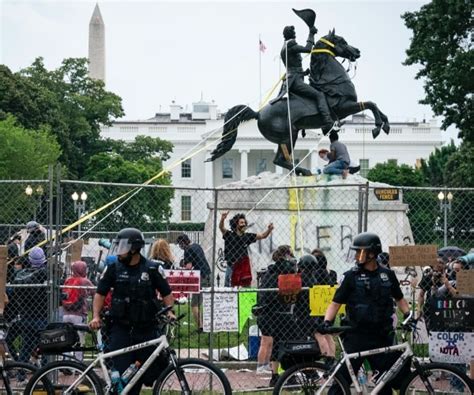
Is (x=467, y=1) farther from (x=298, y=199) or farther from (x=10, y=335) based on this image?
(x=10, y=335)

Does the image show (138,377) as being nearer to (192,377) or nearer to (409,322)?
(192,377)

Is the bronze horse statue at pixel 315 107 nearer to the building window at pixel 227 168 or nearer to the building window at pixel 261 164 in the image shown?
the building window at pixel 261 164

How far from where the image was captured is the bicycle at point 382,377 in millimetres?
9562

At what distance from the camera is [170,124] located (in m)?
107

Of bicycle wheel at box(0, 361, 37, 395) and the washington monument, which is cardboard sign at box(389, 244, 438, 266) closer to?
bicycle wheel at box(0, 361, 37, 395)

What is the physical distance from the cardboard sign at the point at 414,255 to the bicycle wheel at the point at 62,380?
11.8 feet

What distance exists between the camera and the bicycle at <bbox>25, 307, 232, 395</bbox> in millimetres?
9617

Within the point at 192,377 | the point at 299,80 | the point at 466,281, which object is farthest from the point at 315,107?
the point at 192,377

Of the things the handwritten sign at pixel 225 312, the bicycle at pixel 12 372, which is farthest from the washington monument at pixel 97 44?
the bicycle at pixel 12 372

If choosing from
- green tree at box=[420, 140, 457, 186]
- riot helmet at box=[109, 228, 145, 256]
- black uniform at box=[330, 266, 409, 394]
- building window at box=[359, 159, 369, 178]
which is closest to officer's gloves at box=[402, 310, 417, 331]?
black uniform at box=[330, 266, 409, 394]

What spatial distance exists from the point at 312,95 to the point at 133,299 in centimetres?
1330

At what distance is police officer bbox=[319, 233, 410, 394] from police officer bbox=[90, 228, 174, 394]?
4.89 ft

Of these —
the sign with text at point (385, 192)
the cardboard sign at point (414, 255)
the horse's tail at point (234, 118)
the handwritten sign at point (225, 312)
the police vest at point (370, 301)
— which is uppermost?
the horse's tail at point (234, 118)

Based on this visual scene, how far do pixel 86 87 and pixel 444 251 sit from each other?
2372 inches
